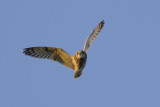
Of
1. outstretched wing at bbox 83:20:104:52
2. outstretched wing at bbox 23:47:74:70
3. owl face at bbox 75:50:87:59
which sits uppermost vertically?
outstretched wing at bbox 83:20:104:52

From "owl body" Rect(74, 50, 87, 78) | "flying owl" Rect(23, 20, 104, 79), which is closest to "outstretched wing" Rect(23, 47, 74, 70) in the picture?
"flying owl" Rect(23, 20, 104, 79)

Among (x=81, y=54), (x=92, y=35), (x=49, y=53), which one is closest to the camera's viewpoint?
(x=81, y=54)

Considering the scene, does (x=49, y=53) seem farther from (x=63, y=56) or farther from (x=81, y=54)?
(x=81, y=54)

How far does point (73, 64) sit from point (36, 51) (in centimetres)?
124

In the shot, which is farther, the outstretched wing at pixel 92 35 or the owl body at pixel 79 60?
the outstretched wing at pixel 92 35

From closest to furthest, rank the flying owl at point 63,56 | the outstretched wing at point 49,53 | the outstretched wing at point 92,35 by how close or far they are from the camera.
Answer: the flying owl at point 63,56 → the outstretched wing at point 49,53 → the outstretched wing at point 92,35

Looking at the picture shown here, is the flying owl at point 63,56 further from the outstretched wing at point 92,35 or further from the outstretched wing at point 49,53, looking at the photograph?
the outstretched wing at point 92,35

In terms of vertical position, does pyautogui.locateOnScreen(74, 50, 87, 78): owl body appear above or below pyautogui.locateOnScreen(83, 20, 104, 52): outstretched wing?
below

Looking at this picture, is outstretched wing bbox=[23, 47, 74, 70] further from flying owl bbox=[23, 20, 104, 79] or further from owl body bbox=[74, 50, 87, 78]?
owl body bbox=[74, 50, 87, 78]

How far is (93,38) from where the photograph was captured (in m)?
15.5

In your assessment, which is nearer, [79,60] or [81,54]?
[81,54]

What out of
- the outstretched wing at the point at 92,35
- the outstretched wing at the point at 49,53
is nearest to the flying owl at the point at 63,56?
the outstretched wing at the point at 49,53

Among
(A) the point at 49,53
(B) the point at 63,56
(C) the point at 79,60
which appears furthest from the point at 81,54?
(A) the point at 49,53

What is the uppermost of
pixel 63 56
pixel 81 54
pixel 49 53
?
pixel 81 54
